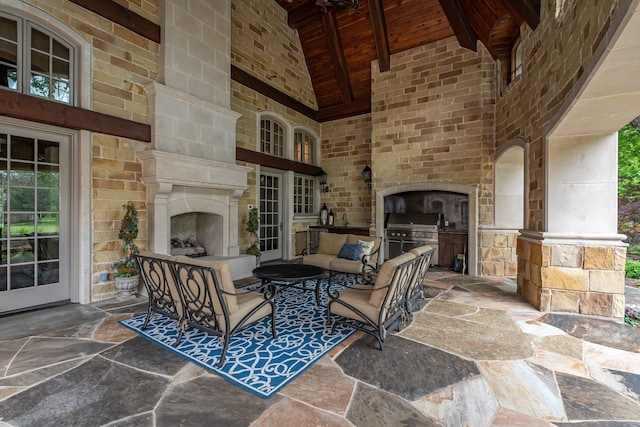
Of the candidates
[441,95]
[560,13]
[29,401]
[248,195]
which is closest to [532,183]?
[560,13]

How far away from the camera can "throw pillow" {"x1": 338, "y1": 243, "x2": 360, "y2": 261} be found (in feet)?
16.2

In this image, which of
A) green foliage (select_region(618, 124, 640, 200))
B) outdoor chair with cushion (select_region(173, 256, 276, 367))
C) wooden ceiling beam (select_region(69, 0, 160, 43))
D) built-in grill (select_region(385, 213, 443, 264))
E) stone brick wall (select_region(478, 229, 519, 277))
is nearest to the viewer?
outdoor chair with cushion (select_region(173, 256, 276, 367))

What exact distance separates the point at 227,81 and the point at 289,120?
2.15 metres

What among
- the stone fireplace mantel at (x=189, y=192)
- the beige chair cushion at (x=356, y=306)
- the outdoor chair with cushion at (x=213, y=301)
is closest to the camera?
the outdoor chair with cushion at (x=213, y=301)

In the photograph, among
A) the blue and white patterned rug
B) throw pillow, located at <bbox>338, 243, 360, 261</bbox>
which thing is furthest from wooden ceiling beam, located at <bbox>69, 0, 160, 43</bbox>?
throw pillow, located at <bbox>338, 243, 360, 261</bbox>

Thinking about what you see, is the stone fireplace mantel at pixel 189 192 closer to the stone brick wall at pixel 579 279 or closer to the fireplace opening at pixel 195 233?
the fireplace opening at pixel 195 233

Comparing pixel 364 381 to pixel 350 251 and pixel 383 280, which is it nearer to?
pixel 383 280

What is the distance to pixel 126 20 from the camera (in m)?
4.18

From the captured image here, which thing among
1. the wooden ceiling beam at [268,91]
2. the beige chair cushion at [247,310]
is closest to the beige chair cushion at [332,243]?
the beige chair cushion at [247,310]

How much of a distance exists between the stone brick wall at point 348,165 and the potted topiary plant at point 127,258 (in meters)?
5.16

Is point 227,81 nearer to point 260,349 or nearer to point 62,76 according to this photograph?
point 62,76

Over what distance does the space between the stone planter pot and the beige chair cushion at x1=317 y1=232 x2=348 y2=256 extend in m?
3.08

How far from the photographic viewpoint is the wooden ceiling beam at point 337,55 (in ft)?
22.1

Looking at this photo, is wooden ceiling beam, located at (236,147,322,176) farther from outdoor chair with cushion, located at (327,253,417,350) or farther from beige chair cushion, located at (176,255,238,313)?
outdoor chair with cushion, located at (327,253,417,350)
